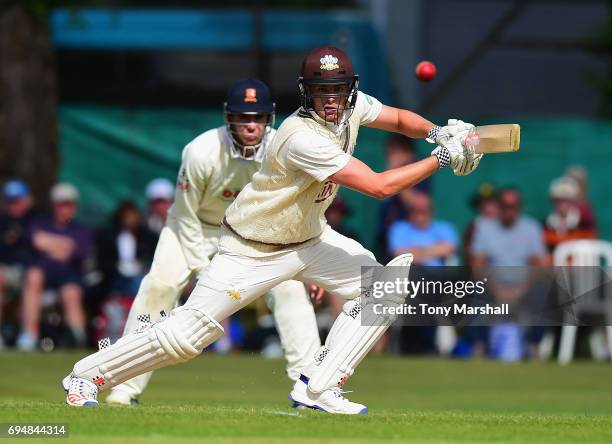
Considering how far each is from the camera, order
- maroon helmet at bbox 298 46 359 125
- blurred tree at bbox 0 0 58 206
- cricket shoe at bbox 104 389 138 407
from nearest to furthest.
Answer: maroon helmet at bbox 298 46 359 125
cricket shoe at bbox 104 389 138 407
blurred tree at bbox 0 0 58 206

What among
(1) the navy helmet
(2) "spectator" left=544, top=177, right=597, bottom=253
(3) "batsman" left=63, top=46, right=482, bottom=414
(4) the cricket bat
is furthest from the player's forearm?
(2) "spectator" left=544, top=177, right=597, bottom=253

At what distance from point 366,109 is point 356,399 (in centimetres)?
360

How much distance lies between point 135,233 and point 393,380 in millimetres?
3241

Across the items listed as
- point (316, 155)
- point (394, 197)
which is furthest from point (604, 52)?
point (316, 155)

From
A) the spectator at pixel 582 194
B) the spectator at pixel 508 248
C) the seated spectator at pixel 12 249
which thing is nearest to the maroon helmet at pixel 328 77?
the spectator at pixel 508 248

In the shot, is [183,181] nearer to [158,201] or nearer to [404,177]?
[404,177]

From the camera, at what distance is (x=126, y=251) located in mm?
13977

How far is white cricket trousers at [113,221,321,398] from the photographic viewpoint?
341 inches

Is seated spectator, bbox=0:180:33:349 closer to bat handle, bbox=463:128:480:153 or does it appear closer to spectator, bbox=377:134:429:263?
spectator, bbox=377:134:429:263

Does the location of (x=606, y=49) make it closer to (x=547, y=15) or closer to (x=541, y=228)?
(x=547, y=15)

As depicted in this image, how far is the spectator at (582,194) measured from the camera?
551 inches

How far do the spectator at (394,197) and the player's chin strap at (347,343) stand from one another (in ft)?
19.3

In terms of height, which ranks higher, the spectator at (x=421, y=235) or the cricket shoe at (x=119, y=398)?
the spectator at (x=421, y=235)

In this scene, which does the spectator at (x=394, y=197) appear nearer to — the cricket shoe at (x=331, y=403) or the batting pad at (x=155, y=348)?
the cricket shoe at (x=331, y=403)
